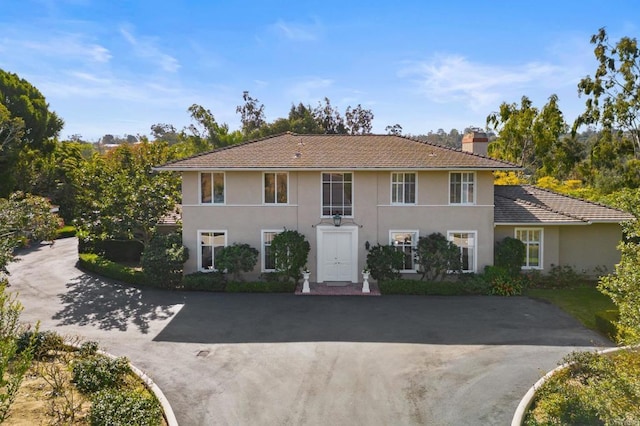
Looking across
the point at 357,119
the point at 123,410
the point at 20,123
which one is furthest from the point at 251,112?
the point at 123,410

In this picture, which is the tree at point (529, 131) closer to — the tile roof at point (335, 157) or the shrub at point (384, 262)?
the tile roof at point (335, 157)

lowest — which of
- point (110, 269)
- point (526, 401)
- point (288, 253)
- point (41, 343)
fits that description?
point (526, 401)

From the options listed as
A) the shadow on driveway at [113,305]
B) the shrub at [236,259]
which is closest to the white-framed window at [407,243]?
the shrub at [236,259]

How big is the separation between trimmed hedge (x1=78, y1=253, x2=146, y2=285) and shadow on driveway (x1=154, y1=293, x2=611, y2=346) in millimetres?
3884

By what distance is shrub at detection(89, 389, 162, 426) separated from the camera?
31.6ft

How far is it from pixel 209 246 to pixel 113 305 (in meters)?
5.13

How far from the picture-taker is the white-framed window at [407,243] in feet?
74.4

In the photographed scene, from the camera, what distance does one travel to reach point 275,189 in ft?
74.7

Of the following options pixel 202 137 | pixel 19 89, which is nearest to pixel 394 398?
pixel 19 89

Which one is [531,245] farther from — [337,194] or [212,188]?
[212,188]

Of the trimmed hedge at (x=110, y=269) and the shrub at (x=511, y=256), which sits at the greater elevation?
the shrub at (x=511, y=256)

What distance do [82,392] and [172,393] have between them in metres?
2.11

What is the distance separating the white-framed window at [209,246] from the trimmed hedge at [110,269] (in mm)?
3023

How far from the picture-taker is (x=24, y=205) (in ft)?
54.0
